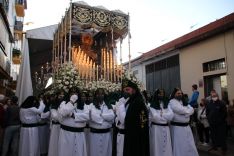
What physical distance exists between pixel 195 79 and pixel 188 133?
8107 mm

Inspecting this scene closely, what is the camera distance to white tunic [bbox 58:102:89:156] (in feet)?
22.0

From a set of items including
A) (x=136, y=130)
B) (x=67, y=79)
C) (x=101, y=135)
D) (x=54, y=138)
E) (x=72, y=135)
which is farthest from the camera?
(x=67, y=79)

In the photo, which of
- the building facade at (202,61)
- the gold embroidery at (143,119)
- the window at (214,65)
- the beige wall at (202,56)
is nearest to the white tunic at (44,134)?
the gold embroidery at (143,119)

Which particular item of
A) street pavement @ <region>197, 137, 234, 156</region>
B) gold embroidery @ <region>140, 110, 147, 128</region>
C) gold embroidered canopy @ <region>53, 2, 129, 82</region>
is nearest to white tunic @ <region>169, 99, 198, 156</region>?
gold embroidery @ <region>140, 110, 147, 128</region>

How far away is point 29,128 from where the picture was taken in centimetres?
873

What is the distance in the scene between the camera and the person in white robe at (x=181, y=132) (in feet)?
24.4

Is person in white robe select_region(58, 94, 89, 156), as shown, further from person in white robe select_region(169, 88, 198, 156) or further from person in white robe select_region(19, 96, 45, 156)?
person in white robe select_region(169, 88, 198, 156)

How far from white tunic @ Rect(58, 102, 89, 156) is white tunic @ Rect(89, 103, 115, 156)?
0.53m

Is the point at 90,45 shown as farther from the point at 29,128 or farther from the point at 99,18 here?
the point at 29,128

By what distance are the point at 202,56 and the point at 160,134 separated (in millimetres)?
8268

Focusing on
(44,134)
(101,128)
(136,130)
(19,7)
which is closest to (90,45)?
(44,134)

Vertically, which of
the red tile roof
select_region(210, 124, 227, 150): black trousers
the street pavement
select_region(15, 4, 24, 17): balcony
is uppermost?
select_region(15, 4, 24, 17): balcony

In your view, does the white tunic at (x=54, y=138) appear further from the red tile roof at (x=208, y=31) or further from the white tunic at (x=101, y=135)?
the red tile roof at (x=208, y=31)

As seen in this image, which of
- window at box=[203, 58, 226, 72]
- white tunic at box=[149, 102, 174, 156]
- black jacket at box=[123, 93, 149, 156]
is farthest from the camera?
window at box=[203, 58, 226, 72]
